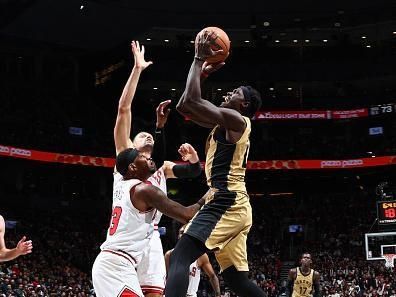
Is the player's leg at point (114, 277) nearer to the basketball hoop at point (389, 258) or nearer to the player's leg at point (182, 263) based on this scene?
the player's leg at point (182, 263)

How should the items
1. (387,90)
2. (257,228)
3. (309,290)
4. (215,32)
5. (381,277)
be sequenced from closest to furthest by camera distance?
(215,32) < (309,290) < (381,277) < (257,228) < (387,90)

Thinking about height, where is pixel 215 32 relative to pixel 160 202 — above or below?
above

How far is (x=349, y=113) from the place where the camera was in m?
37.8

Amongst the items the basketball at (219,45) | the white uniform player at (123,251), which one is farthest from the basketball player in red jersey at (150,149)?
the basketball at (219,45)

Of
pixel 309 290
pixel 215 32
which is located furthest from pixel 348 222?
pixel 215 32

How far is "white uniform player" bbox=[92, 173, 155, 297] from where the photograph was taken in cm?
553

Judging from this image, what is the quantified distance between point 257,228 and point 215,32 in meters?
31.6

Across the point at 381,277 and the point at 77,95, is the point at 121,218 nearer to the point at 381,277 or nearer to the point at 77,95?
the point at 381,277

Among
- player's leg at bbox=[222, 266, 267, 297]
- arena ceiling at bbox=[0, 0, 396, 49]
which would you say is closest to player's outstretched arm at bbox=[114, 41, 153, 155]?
player's leg at bbox=[222, 266, 267, 297]

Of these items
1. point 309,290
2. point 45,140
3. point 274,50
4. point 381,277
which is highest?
point 274,50

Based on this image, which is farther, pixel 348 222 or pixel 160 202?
Result: pixel 348 222

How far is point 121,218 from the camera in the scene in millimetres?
5691

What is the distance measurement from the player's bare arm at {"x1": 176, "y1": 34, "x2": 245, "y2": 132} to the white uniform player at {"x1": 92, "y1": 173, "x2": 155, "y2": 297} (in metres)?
0.69

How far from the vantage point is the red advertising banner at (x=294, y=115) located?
38000 mm
